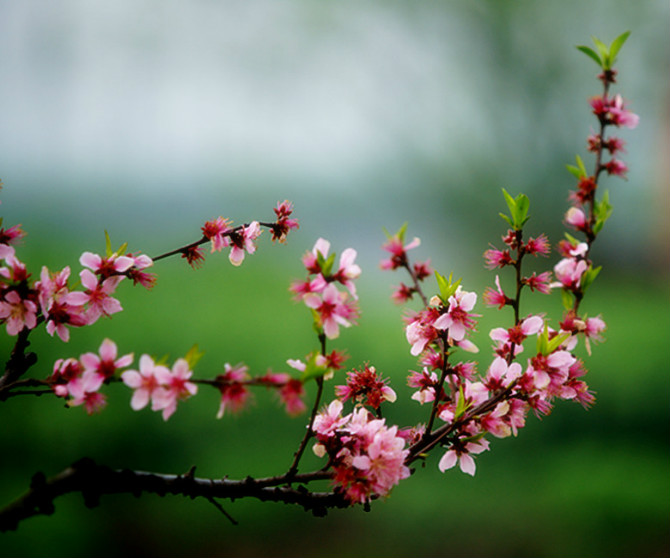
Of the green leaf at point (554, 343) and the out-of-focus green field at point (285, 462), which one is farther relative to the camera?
the out-of-focus green field at point (285, 462)

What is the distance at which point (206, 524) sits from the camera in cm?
165

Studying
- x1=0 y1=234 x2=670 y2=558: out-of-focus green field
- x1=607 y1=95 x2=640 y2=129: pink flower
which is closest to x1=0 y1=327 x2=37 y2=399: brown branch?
x1=607 y1=95 x2=640 y2=129: pink flower

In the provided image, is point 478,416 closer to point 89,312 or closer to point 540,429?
point 89,312

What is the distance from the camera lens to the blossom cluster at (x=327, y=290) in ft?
1.28

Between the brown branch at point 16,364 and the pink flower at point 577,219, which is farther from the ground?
the pink flower at point 577,219

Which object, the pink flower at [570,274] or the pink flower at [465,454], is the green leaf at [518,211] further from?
the pink flower at [465,454]

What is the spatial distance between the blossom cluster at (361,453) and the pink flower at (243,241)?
0.15 m

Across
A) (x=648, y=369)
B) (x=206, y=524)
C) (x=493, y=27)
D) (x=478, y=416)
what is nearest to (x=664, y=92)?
(x=493, y=27)

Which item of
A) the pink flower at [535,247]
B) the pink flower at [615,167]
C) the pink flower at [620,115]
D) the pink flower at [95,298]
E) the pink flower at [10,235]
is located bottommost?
the pink flower at [95,298]

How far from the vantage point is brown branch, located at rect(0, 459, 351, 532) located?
1.24 feet

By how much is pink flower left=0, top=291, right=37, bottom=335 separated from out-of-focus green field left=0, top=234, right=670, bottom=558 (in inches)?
49.0

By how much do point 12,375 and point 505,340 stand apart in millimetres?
414

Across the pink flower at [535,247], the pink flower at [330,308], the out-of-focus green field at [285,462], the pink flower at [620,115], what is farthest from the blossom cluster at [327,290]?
the out-of-focus green field at [285,462]

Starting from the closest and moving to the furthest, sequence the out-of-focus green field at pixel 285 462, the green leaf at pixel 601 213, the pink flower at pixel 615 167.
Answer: the green leaf at pixel 601 213 → the pink flower at pixel 615 167 → the out-of-focus green field at pixel 285 462
